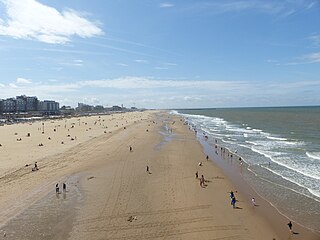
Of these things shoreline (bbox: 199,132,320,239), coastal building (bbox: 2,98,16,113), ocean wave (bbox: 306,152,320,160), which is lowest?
shoreline (bbox: 199,132,320,239)

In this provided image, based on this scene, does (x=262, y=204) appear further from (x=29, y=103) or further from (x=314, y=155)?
(x=29, y=103)

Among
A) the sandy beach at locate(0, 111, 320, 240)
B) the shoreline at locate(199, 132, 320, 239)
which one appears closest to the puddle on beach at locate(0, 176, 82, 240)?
the sandy beach at locate(0, 111, 320, 240)

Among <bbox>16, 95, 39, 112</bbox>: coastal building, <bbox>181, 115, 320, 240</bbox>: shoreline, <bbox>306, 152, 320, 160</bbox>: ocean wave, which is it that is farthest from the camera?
<bbox>16, 95, 39, 112</bbox>: coastal building

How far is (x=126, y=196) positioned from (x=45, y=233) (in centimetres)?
651

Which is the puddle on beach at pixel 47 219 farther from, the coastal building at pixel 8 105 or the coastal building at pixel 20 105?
the coastal building at pixel 20 105

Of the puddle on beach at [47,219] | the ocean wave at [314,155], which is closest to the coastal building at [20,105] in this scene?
the ocean wave at [314,155]

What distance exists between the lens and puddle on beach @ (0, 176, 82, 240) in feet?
50.2

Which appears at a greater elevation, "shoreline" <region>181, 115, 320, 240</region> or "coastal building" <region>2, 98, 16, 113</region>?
"coastal building" <region>2, 98, 16, 113</region>

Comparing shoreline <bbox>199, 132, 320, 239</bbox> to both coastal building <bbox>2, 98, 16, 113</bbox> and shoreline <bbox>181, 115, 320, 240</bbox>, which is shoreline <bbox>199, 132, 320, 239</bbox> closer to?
shoreline <bbox>181, 115, 320, 240</bbox>

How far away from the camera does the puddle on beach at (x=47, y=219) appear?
603 inches

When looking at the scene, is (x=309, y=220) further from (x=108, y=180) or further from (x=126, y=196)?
(x=108, y=180)

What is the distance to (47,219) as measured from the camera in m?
17.1

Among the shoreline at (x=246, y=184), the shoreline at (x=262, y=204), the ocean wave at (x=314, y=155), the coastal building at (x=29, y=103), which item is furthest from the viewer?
the coastal building at (x=29, y=103)

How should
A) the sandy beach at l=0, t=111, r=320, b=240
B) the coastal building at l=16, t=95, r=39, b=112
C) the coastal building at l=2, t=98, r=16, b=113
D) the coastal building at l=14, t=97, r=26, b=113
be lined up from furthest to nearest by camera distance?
the coastal building at l=16, t=95, r=39, b=112 < the coastal building at l=14, t=97, r=26, b=113 < the coastal building at l=2, t=98, r=16, b=113 < the sandy beach at l=0, t=111, r=320, b=240
